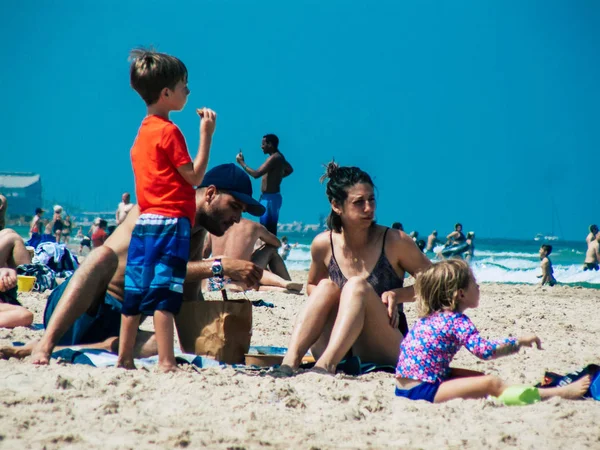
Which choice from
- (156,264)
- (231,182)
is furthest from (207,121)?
(156,264)

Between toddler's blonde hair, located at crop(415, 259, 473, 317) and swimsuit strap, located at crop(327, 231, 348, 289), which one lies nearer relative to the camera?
toddler's blonde hair, located at crop(415, 259, 473, 317)

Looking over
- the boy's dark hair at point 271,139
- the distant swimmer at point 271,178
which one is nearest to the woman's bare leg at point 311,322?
the distant swimmer at point 271,178

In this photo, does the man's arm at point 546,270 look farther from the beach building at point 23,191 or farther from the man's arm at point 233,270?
the beach building at point 23,191

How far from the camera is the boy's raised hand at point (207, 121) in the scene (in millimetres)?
3613

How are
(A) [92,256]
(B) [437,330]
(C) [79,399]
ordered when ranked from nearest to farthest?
(C) [79,399]
(B) [437,330]
(A) [92,256]

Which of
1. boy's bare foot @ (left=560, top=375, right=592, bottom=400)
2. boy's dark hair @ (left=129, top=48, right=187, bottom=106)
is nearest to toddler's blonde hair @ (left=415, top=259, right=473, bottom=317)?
boy's bare foot @ (left=560, top=375, right=592, bottom=400)

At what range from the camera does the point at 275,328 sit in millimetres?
6113

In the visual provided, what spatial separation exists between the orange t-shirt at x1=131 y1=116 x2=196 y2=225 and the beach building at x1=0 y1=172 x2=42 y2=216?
332 ft

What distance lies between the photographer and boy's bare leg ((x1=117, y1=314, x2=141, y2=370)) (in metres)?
3.62

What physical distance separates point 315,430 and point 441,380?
85cm

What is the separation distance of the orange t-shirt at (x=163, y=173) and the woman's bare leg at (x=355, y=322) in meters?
0.91

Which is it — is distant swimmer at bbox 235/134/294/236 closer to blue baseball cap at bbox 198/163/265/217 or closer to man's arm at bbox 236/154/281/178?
man's arm at bbox 236/154/281/178

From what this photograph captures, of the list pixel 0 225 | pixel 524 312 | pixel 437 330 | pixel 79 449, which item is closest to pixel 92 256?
pixel 79 449

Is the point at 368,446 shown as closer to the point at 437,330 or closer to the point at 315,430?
the point at 315,430
